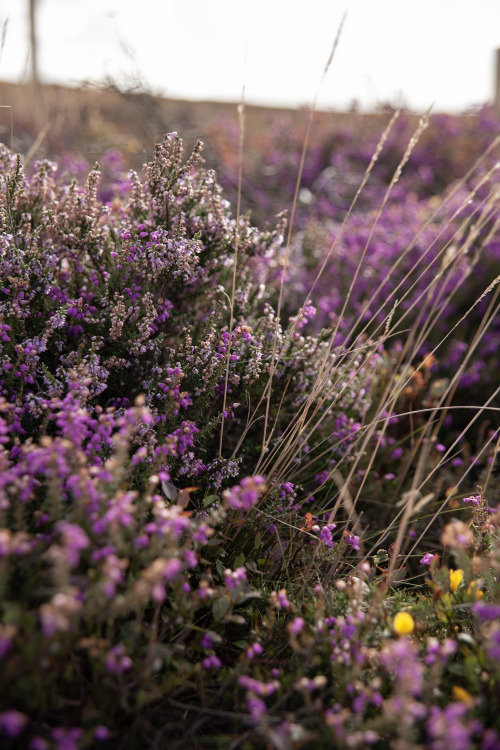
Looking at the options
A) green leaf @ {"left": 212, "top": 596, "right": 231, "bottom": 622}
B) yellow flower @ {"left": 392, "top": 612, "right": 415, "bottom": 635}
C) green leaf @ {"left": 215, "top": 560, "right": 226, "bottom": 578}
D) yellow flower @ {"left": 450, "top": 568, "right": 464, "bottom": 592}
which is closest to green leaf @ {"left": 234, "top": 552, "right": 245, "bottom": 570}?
green leaf @ {"left": 215, "top": 560, "right": 226, "bottom": 578}

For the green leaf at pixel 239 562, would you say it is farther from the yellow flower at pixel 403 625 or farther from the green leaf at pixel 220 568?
the yellow flower at pixel 403 625

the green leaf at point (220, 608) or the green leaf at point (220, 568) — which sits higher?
the green leaf at point (220, 608)

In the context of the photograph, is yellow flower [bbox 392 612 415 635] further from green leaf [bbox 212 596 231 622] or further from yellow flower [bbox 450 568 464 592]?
green leaf [bbox 212 596 231 622]

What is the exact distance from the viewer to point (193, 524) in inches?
59.2

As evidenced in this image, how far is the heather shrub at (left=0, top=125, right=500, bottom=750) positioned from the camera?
1.25 m

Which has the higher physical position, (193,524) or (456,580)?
(193,524)

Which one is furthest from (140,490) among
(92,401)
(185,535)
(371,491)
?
(371,491)

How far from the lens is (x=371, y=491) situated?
2711 mm

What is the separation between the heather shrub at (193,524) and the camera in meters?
1.25

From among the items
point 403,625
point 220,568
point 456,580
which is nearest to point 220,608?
point 220,568

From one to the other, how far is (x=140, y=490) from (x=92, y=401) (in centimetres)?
43

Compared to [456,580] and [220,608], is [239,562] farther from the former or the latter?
[456,580]

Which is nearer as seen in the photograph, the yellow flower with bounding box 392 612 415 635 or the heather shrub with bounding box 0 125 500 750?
the heather shrub with bounding box 0 125 500 750

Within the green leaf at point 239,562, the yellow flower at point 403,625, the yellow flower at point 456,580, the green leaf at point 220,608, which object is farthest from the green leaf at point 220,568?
the yellow flower at point 456,580
